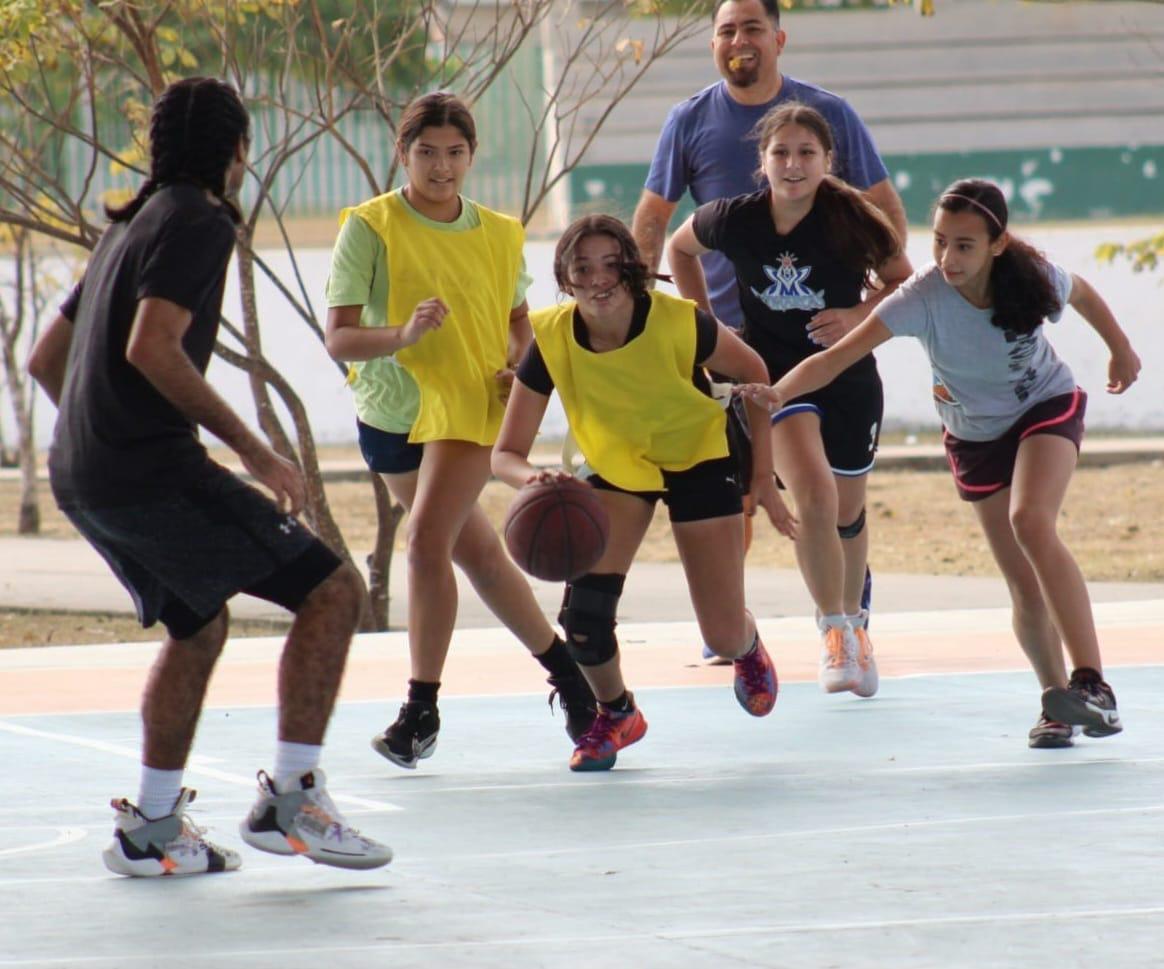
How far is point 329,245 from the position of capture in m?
27.5

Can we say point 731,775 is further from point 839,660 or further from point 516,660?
point 516,660

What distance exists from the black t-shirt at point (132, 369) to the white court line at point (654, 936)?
116 cm

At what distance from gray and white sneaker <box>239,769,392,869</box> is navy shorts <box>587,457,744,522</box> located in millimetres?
1956

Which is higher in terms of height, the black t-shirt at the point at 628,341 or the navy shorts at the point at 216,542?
the black t-shirt at the point at 628,341

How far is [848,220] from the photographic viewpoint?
25.5ft

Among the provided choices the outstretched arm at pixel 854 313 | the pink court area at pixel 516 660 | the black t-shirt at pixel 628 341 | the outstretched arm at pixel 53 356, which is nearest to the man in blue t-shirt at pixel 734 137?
the outstretched arm at pixel 854 313

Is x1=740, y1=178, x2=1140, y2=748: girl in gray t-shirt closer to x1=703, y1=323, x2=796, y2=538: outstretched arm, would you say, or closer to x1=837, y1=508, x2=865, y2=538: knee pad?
x1=703, y1=323, x2=796, y2=538: outstretched arm

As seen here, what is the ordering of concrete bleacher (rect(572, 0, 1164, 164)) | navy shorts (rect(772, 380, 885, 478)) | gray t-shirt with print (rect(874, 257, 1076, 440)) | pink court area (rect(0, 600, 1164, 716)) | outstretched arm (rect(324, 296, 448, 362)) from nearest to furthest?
outstretched arm (rect(324, 296, 448, 362)) < gray t-shirt with print (rect(874, 257, 1076, 440)) < navy shorts (rect(772, 380, 885, 478)) < pink court area (rect(0, 600, 1164, 716)) < concrete bleacher (rect(572, 0, 1164, 164))

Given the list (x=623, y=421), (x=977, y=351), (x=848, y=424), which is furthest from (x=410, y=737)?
(x=848, y=424)

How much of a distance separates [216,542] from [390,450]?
1874 millimetres

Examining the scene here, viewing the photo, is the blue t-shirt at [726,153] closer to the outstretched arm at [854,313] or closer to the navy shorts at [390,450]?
the outstretched arm at [854,313]

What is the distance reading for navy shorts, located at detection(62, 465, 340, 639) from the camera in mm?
5184

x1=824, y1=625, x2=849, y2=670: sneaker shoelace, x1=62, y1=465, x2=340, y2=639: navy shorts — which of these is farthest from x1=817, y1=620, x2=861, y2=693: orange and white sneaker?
x1=62, y1=465, x2=340, y2=639: navy shorts

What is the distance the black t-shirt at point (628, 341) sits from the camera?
22.1ft
